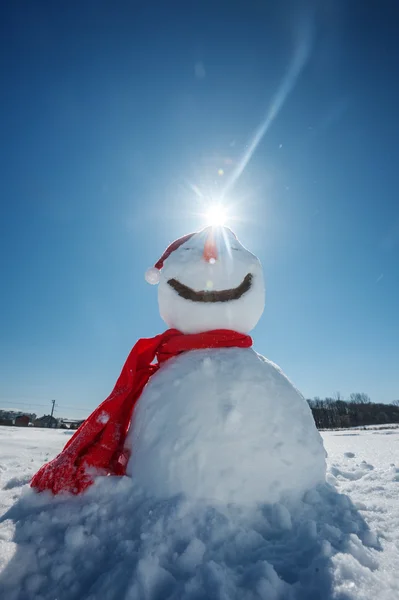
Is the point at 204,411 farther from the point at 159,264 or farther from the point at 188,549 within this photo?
the point at 159,264

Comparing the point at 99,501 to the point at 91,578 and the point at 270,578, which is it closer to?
the point at 91,578

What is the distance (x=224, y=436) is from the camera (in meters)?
1.64

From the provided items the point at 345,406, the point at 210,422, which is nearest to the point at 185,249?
the point at 210,422

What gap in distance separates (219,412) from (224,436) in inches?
5.3

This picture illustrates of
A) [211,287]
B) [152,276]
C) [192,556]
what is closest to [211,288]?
[211,287]

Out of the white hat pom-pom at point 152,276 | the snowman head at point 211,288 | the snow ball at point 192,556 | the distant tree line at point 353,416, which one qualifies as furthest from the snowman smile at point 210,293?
the distant tree line at point 353,416

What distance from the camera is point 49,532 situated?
1.42 meters

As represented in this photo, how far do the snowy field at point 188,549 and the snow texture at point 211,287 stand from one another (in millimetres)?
1182

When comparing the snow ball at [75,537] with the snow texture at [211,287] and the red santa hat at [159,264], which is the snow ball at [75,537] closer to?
the snow texture at [211,287]

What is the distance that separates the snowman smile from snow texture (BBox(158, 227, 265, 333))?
26mm

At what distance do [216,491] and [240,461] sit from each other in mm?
194

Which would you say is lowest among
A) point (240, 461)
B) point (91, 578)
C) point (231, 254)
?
point (91, 578)

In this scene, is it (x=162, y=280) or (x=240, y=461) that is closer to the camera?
(x=240, y=461)

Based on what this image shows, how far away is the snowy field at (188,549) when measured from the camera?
1061mm
